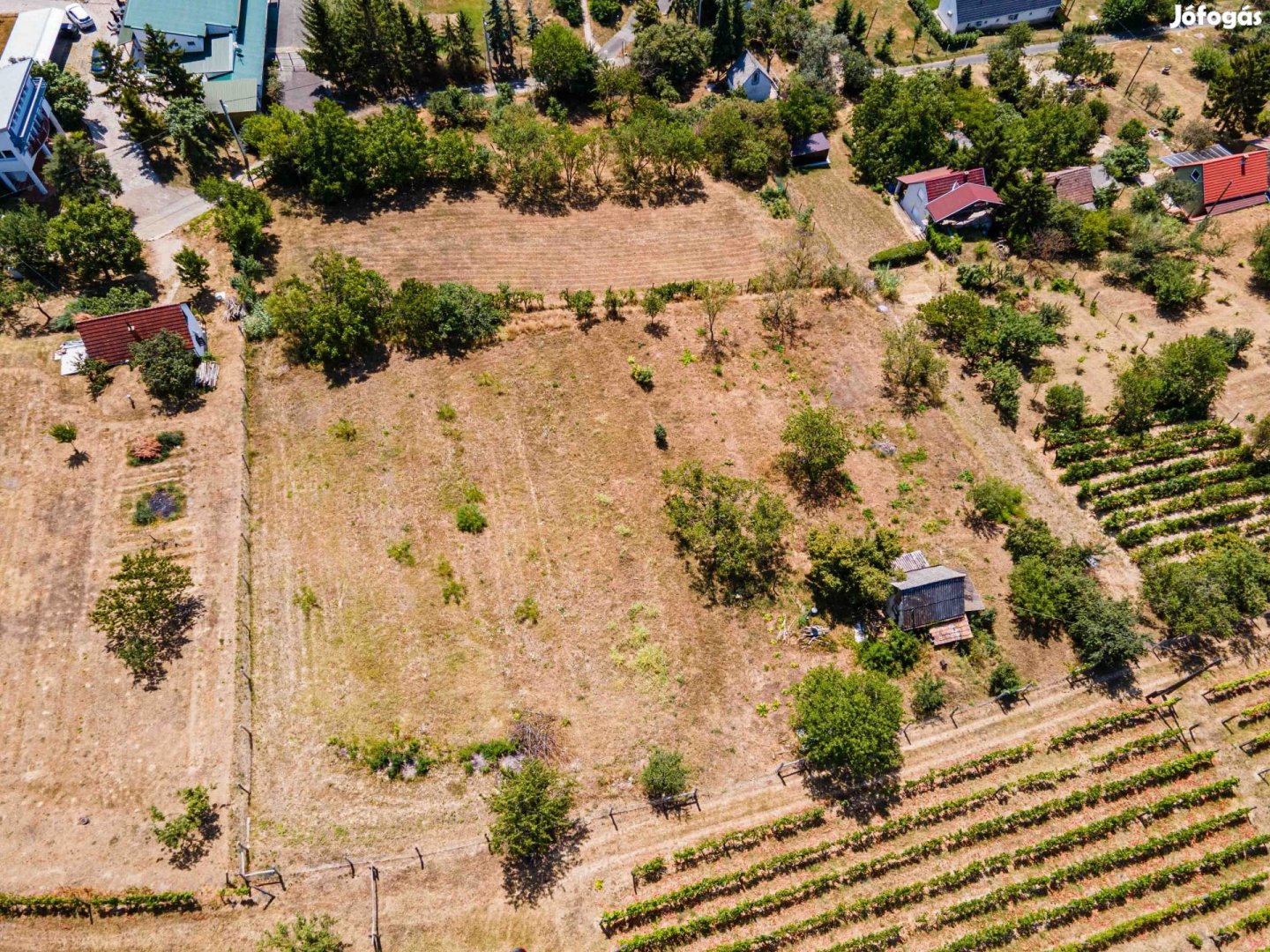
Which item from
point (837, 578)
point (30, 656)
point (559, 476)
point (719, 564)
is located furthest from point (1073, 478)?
point (30, 656)

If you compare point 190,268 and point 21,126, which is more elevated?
point 21,126

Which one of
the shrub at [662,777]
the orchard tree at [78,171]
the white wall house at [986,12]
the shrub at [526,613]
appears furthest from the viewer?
the white wall house at [986,12]

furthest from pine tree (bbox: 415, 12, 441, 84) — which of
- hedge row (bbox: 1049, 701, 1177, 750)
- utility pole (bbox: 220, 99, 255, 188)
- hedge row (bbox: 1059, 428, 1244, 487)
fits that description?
hedge row (bbox: 1049, 701, 1177, 750)

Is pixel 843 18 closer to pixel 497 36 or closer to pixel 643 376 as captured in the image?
pixel 497 36

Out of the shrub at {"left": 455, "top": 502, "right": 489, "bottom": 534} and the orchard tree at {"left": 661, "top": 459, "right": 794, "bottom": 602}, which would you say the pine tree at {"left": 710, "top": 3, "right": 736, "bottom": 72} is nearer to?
the orchard tree at {"left": 661, "top": 459, "right": 794, "bottom": 602}

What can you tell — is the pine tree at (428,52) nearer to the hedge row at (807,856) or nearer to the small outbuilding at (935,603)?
the small outbuilding at (935,603)

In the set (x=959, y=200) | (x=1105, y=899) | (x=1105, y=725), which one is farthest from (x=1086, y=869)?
(x=959, y=200)

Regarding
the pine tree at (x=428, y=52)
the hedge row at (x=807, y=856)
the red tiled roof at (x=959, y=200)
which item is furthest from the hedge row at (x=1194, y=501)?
the pine tree at (x=428, y=52)
